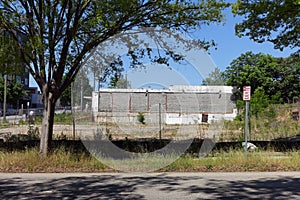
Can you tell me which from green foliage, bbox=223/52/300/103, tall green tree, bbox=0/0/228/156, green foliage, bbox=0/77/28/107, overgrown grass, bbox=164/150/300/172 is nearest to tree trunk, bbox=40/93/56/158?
tall green tree, bbox=0/0/228/156

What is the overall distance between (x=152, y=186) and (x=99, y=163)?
304cm

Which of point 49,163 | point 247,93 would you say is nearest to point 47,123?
point 49,163

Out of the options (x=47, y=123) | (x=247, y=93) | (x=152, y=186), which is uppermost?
(x=247, y=93)

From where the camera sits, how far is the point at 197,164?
10727 millimetres

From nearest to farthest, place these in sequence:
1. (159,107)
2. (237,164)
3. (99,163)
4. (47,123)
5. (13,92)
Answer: (99,163)
(237,164)
(47,123)
(159,107)
(13,92)

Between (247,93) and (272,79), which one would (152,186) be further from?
(272,79)

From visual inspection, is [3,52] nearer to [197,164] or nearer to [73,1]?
[73,1]

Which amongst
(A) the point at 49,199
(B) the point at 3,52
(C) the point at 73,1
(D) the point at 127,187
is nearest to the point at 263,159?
(D) the point at 127,187

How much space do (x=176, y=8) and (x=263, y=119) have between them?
19.2m

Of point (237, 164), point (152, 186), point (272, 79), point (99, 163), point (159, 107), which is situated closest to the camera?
point (152, 186)

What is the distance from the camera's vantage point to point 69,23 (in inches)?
440

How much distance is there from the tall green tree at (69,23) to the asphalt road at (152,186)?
288 centimetres

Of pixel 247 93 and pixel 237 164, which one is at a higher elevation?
pixel 247 93

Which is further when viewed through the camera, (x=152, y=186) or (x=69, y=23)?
(x=69, y=23)
